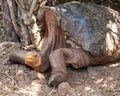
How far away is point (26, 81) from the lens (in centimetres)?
307

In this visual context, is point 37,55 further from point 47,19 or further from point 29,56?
point 47,19

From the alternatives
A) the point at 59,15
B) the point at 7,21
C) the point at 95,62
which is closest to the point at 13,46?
the point at 7,21

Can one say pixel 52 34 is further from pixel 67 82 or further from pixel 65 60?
pixel 67 82

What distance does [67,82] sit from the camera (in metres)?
2.99

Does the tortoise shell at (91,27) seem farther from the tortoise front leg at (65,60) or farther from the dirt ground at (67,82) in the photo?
the dirt ground at (67,82)

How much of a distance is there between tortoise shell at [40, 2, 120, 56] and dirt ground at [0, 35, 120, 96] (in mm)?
219

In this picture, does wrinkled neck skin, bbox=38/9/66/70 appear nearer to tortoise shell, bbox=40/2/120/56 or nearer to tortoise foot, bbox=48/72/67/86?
tortoise shell, bbox=40/2/120/56

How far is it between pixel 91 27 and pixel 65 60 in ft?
1.50

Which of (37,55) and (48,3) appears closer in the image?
(37,55)

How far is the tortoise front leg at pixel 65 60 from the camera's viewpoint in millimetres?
2987

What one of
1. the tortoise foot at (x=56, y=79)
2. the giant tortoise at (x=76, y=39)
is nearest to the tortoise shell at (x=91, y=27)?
the giant tortoise at (x=76, y=39)

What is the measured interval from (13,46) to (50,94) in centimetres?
116

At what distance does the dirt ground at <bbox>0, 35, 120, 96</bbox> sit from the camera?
287 centimetres

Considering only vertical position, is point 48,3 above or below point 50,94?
above
